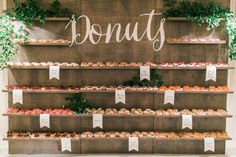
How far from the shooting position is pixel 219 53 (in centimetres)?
599

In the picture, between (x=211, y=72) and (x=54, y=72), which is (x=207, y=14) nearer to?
(x=211, y=72)

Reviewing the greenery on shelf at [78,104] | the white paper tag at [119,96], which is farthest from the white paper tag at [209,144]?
the greenery on shelf at [78,104]

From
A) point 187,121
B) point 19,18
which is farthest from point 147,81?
point 19,18

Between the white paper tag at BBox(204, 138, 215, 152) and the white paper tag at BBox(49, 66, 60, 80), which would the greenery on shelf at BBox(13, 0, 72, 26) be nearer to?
the white paper tag at BBox(49, 66, 60, 80)

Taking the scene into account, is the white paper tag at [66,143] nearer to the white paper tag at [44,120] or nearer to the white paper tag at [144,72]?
the white paper tag at [44,120]

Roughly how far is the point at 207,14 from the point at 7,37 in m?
2.88

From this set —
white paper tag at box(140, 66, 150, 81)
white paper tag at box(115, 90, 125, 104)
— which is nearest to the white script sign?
white paper tag at box(140, 66, 150, 81)

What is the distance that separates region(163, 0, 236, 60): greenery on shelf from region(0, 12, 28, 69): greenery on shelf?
216cm

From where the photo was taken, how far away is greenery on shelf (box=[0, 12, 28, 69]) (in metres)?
5.67

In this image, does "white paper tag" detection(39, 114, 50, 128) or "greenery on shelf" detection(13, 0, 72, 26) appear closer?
"greenery on shelf" detection(13, 0, 72, 26)

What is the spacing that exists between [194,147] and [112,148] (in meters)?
1.24

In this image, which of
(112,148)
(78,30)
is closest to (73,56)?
(78,30)

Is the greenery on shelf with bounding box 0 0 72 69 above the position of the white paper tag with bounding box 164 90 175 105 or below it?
above

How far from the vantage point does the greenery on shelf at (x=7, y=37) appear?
5.67 metres
